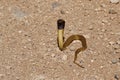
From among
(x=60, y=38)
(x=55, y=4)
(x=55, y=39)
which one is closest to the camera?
(x=60, y=38)

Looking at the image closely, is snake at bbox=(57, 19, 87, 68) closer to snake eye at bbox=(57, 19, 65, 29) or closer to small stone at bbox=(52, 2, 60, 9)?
snake eye at bbox=(57, 19, 65, 29)

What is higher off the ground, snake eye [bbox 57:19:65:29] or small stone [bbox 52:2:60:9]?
snake eye [bbox 57:19:65:29]

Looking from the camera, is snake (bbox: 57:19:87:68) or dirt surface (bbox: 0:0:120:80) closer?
dirt surface (bbox: 0:0:120:80)

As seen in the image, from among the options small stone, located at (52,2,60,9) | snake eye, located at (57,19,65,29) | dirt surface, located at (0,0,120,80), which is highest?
snake eye, located at (57,19,65,29)

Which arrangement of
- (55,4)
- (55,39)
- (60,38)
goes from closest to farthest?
(60,38), (55,39), (55,4)

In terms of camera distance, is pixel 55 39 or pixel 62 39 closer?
pixel 62 39

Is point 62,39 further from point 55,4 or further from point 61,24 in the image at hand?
point 55,4

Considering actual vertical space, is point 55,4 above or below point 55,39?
above

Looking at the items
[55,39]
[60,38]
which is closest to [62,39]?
[60,38]

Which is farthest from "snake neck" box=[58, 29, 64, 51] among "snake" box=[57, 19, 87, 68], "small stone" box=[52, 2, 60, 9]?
"small stone" box=[52, 2, 60, 9]
